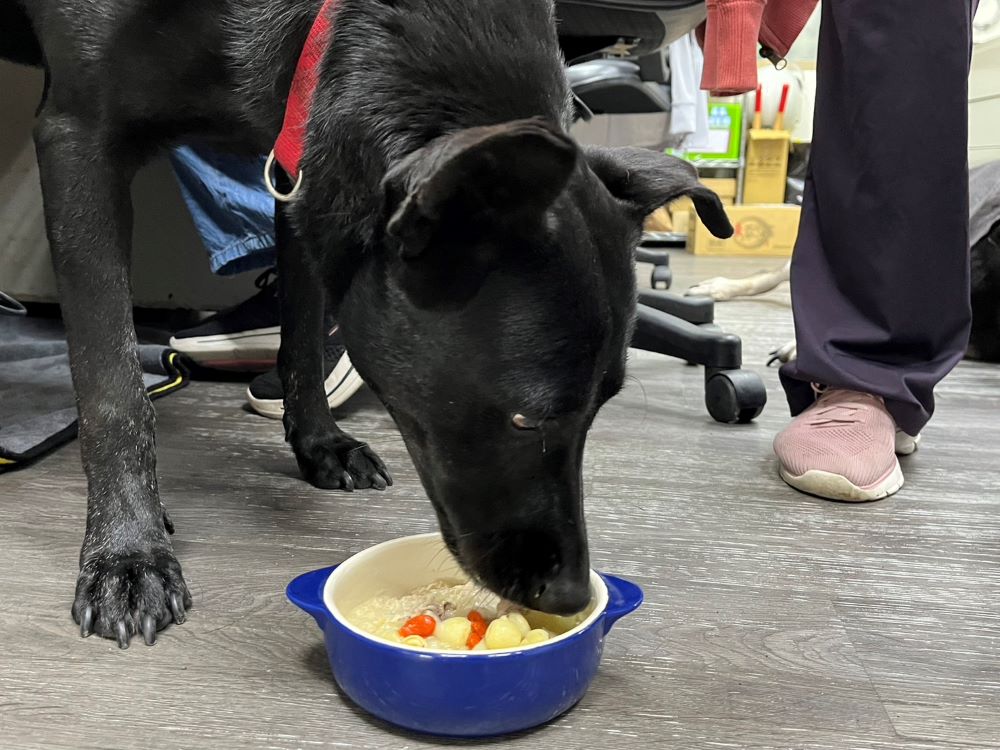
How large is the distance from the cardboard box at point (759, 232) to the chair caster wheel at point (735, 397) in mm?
4143

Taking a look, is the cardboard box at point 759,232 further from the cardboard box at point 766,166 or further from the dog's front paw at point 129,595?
the dog's front paw at point 129,595

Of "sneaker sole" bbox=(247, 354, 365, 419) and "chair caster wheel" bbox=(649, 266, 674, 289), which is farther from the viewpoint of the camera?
"chair caster wheel" bbox=(649, 266, 674, 289)

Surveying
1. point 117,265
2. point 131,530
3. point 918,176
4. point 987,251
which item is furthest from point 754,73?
point 987,251

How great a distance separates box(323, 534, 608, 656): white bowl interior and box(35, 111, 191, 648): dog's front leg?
30 cm

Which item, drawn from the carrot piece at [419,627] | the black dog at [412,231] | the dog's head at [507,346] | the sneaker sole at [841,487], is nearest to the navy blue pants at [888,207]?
the sneaker sole at [841,487]

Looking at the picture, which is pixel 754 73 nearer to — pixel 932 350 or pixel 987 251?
pixel 932 350

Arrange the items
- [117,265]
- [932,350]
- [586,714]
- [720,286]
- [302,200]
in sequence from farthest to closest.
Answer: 1. [720,286]
2. [932,350]
3. [117,265]
4. [302,200]
5. [586,714]

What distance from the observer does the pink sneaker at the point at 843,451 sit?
5.08 feet

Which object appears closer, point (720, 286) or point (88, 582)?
point (88, 582)

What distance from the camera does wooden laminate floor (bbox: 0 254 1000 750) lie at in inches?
34.4

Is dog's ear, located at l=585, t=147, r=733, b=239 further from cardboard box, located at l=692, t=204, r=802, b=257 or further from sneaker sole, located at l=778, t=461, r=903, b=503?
cardboard box, located at l=692, t=204, r=802, b=257

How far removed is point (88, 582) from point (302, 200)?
1.76ft

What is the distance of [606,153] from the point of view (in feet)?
3.56

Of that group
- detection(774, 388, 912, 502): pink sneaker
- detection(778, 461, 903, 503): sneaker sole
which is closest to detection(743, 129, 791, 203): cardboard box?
detection(774, 388, 912, 502): pink sneaker
